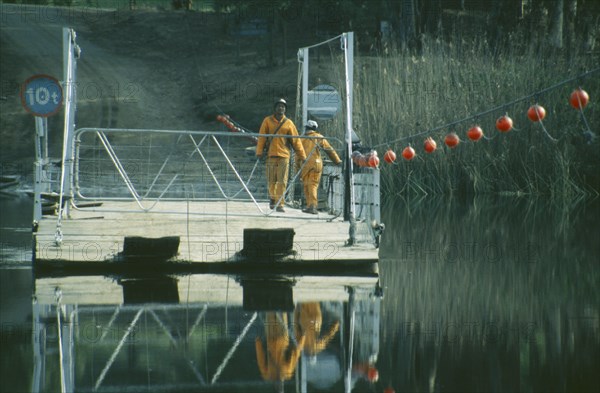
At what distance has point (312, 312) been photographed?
11500 mm

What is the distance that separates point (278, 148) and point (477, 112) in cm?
1299

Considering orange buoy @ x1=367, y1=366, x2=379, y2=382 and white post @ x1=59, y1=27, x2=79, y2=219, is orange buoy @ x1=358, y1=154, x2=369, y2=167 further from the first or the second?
orange buoy @ x1=367, y1=366, x2=379, y2=382

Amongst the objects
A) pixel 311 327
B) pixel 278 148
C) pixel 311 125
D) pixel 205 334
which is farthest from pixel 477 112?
pixel 205 334

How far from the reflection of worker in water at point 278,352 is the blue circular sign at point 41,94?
588 cm

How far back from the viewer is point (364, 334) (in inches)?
404

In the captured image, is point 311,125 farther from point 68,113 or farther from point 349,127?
point 68,113

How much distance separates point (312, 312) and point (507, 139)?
1977cm

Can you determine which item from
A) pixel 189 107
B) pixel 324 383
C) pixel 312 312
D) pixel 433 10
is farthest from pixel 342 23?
pixel 324 383

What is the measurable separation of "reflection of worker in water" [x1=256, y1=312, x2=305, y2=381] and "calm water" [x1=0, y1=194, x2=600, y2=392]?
0.07 meters

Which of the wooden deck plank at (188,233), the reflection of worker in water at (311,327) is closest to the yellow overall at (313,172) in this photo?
the wooden deck plank at (188,233)

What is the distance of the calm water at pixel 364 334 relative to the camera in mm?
8383

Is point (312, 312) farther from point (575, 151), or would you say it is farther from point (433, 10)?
point (433, 10)

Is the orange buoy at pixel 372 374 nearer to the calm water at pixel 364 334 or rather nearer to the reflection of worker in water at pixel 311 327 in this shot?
the calm water at pixel 364 334

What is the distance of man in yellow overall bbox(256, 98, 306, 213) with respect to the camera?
57.5ft
